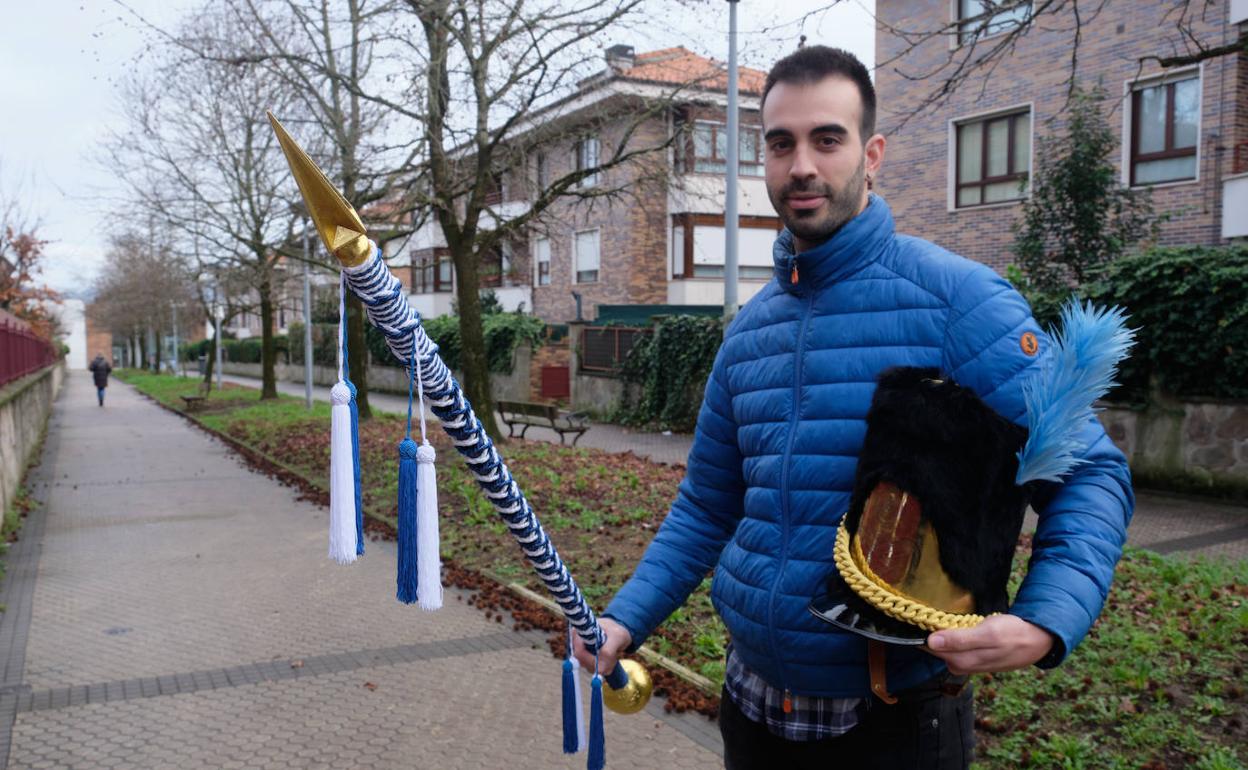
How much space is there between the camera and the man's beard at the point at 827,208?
6.26ft

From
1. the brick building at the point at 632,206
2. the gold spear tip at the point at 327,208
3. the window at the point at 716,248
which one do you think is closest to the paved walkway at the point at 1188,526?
the gold spear tip at the point at 327,208

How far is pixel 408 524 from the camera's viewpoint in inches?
74.4

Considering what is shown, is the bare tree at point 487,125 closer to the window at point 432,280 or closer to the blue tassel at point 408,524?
the blue tassel at point 408,524

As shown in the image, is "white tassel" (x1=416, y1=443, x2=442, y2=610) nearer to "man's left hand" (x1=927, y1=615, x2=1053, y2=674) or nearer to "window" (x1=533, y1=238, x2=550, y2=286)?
"man's left hand" (x1=927, y1=615, x2=1053, y2=674)

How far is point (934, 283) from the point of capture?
1.86 metres

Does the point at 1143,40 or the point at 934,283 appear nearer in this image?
the point at 934,283

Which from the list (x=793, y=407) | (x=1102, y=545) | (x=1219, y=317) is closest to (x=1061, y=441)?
(x=1102, y=545)

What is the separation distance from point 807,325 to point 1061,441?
59cm

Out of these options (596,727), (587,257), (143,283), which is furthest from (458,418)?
Result: (143,283)

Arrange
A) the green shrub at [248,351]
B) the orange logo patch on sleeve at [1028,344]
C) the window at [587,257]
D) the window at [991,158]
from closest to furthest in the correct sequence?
the orange logo patch on sleeve at [1028,344] < the window at [991,158] < the window at [587,257] < the green shrub at [248,351]

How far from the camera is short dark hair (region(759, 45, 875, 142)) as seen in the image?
6.24 feet

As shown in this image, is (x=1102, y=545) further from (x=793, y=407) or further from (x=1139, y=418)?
(x=1139, y=418)

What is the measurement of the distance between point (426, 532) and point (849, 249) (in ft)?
3.36

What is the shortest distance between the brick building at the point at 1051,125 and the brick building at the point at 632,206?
325 centimetres
